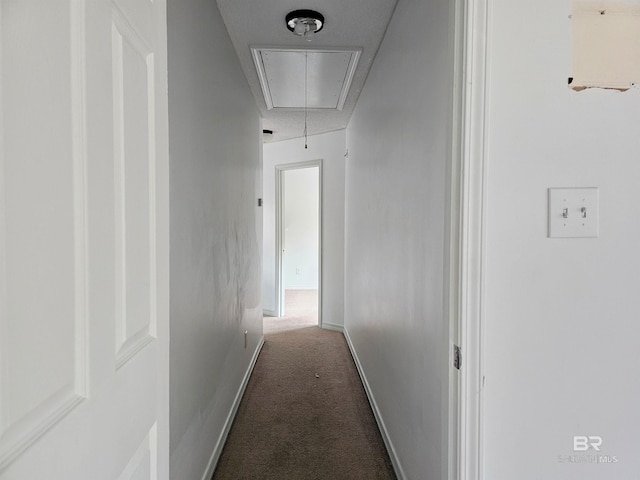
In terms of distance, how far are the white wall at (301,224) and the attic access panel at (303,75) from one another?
3079mm

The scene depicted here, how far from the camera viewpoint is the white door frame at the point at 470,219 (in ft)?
3.00

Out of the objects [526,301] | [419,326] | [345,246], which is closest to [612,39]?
[526,301]

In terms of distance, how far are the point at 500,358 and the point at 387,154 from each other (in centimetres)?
147

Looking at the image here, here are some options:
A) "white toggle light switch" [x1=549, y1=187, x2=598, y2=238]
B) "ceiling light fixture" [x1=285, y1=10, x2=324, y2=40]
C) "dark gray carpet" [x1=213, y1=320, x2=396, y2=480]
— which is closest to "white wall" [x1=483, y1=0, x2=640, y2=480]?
"white toggle light switch" [x1=549, y1=187, x2=598, y2=238]

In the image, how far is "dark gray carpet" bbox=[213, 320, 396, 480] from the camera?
1.99 meters

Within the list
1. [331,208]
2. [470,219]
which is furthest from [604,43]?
[331,208]

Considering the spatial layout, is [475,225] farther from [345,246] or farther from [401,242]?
[345,246]

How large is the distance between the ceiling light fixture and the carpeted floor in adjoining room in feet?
7.58

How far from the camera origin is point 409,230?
67.6 inches

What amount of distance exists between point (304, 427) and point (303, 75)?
2401mm

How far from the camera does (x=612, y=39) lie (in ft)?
3.12
